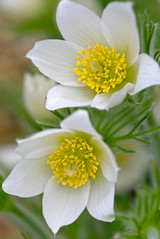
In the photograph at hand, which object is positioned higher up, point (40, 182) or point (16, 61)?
point (40, 182)

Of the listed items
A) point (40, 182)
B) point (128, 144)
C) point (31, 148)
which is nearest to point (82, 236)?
point (128, 144)

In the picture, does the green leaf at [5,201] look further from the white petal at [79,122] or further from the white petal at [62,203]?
the white petal at [79,122]

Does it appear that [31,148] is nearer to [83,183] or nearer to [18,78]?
[83,183]

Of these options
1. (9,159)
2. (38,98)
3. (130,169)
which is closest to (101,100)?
(38,98)

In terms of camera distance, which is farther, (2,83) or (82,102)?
(2,83)

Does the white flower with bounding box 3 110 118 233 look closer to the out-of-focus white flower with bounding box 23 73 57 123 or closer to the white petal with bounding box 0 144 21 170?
the out-of-focus white flower with bounding box 23 73 57 123

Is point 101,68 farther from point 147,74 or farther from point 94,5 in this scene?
point 94,5
